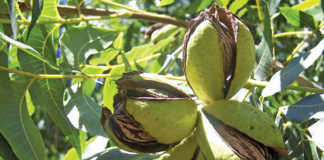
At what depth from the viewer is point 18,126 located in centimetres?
200

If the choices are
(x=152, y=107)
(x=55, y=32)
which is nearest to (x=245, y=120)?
(x=152, y=107)

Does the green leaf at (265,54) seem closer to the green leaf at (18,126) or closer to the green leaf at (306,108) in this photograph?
the green leaf at (306,108)

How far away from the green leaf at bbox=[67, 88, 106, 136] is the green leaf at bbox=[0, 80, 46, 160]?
32cm

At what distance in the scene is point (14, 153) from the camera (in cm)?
203

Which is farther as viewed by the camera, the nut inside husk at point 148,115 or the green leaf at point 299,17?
the green leaf at point 299,17

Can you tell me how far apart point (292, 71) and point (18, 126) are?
1431mm

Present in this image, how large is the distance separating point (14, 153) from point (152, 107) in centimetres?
92

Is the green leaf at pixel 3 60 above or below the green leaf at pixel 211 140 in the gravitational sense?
above

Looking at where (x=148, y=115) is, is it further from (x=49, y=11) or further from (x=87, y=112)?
(x=49, y=11)

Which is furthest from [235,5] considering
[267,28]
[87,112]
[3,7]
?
[3,7]

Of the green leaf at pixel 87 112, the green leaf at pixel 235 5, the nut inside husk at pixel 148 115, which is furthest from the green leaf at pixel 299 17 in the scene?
the green leaf at pixel 87 112

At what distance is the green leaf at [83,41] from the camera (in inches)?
92.1

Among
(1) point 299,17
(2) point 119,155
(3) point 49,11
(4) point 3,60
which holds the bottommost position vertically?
(2) point 119,155

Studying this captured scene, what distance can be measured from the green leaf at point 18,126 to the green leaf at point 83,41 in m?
0.36
